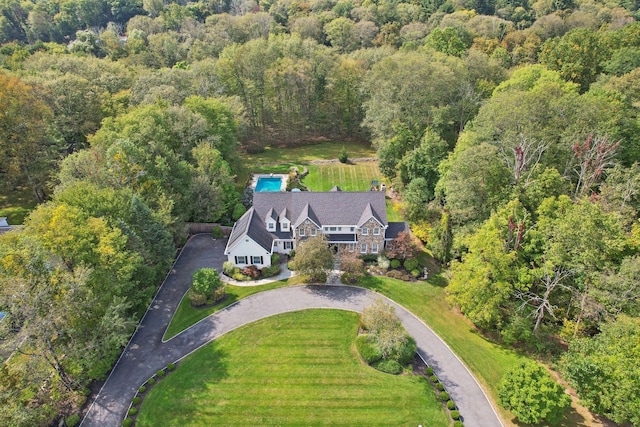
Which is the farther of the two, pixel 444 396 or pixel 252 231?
pixel 252 231

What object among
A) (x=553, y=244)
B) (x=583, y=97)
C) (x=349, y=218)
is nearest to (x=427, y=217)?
(x=349, y=218)

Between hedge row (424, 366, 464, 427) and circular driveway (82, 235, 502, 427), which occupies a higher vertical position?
circular driveway (82, 235, 502, 427)

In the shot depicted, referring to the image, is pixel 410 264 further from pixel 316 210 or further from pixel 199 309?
pixel 199 309

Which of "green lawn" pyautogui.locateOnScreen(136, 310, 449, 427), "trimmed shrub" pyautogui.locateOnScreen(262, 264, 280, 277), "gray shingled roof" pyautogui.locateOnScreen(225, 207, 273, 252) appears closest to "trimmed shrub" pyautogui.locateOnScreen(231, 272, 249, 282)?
"trimmed shrub" pyautogui.locateOnScreen(262, 264, 280, 277)

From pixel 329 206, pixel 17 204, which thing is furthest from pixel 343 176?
pixel 17 204

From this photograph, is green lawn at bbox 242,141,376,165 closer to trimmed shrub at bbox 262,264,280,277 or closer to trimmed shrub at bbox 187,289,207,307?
trimmed shrub at bbox 262,264,280,277

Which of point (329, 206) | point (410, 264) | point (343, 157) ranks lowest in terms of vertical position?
point (410, 264)

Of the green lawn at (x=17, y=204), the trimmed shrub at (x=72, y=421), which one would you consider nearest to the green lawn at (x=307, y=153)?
the green lawn at (x=17, y=204)
